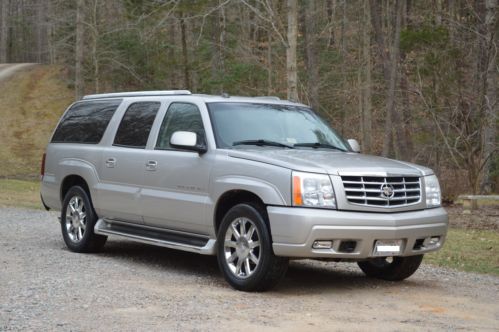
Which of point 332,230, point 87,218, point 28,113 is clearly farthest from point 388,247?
point 28,113

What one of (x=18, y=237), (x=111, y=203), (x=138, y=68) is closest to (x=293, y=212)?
(x=111, y=203)

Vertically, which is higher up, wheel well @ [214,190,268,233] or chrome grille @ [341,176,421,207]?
chrome grille @ [341,176,421,207]

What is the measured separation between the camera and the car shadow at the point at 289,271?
27.3 ft

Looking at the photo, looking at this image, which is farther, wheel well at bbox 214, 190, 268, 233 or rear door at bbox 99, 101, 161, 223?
rear door at bbox 99, 101, 161, 223

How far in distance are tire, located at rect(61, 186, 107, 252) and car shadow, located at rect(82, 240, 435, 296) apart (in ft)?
0.77

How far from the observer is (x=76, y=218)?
10.5 metres

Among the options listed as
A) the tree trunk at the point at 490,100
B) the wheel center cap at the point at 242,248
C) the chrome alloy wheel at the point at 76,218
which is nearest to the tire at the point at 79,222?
the chrome alloy wheel at the point at 76,218

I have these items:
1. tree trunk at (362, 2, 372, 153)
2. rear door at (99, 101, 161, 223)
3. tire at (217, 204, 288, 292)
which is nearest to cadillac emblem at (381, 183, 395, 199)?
tire at (217, 204, 288, 292)

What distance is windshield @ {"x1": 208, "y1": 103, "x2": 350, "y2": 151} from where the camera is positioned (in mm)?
8570

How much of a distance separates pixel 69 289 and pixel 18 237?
4956 millimetres

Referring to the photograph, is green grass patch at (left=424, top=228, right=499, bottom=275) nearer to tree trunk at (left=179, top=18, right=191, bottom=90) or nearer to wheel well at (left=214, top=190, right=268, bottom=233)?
wheel well at (left=214, top=190, right=268, bottom=233)

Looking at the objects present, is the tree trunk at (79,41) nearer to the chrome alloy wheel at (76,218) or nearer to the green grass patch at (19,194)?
the green grass patch at (19,194)

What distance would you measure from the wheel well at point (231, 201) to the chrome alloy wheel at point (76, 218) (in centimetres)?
267

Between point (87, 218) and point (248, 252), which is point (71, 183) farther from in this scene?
point (248, 252)
